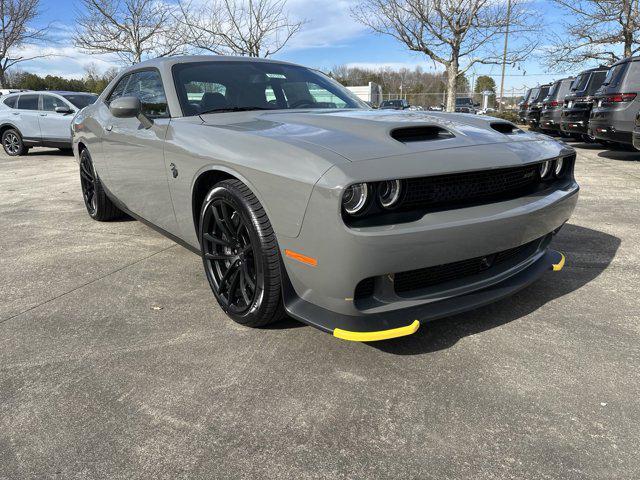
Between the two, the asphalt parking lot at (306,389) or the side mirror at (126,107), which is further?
the side mirror at (126,107)

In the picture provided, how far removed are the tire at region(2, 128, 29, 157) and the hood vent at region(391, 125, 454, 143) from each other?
12196 millimetres

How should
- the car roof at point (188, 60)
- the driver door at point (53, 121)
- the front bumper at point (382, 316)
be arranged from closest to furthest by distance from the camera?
the front bumper at point (382, 316) < the car roof at point (188, 60) < the driver door at point (53, 121)

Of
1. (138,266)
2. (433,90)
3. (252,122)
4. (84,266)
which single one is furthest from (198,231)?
(433,90)

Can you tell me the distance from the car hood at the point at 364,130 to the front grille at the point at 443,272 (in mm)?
524

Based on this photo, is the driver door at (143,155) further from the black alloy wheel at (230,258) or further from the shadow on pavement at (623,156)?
the shadow on pavement at (623,156)

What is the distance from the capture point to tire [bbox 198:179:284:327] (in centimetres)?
220

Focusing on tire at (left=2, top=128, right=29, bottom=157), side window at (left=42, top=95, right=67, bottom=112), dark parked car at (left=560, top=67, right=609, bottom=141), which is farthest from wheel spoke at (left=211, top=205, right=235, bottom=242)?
tire at (left=2, top=128, right=29, bottom=157)

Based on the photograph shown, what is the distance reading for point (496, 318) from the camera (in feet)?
8.46

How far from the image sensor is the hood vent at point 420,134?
2.24 metres

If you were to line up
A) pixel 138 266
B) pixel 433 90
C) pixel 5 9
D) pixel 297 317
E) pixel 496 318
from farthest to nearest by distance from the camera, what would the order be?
pixel 433 90
pixel 5 9
pixel 138 266
pixel 496 318
pixel 297 317

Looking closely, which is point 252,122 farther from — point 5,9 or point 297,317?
point 5,9

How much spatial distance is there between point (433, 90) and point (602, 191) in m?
59.2

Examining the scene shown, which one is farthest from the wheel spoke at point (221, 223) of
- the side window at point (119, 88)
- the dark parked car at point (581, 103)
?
the dark parked car at point (581, 103)

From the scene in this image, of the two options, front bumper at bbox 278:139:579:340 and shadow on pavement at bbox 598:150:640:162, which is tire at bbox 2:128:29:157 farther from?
shadow on pavement at bbox 598:150:640:162
